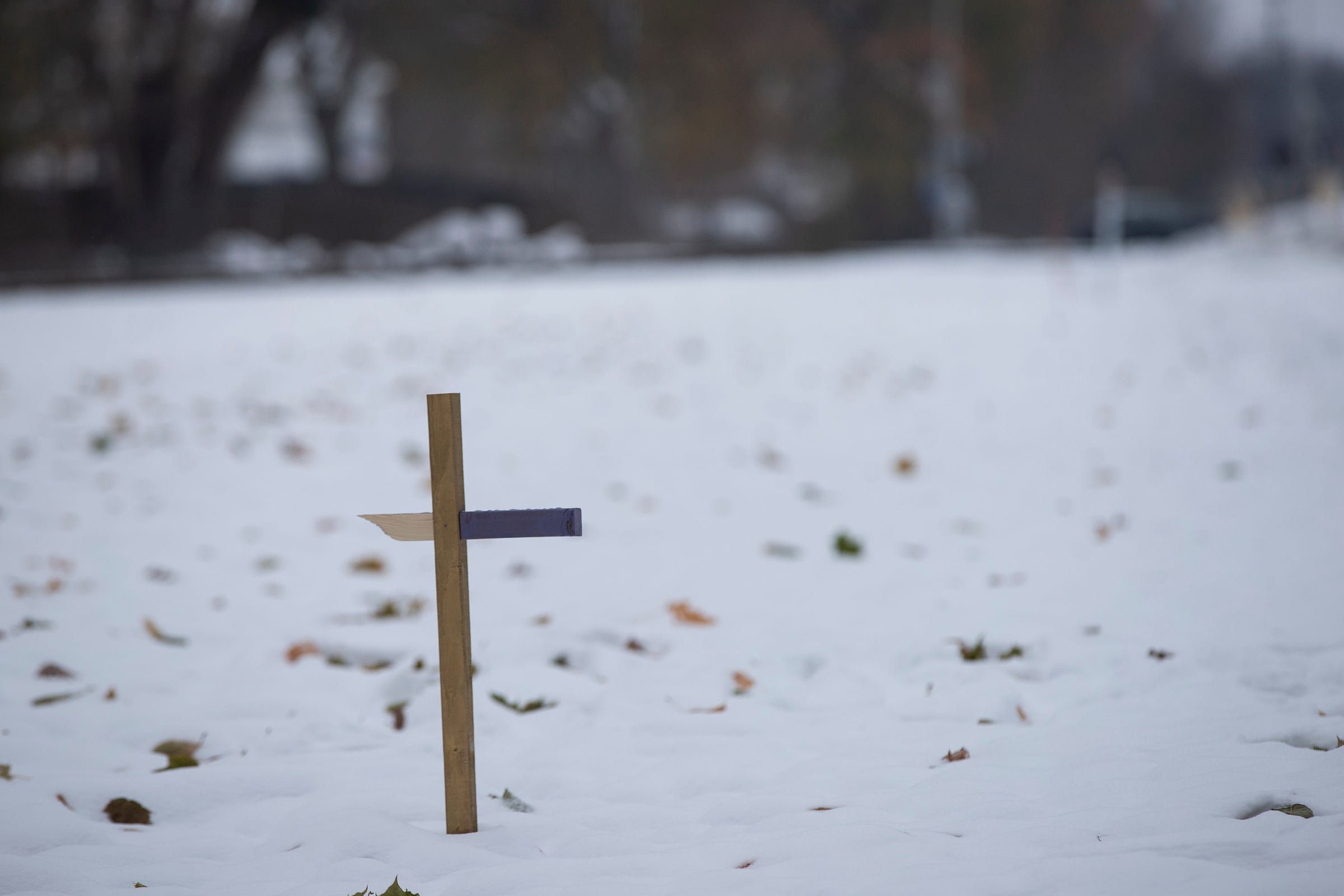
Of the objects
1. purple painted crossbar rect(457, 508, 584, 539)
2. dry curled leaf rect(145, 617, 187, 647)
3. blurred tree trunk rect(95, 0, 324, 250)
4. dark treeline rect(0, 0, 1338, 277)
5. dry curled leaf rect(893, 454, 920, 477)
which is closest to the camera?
purple painted crossbar rect(457, 508, 584, 539)

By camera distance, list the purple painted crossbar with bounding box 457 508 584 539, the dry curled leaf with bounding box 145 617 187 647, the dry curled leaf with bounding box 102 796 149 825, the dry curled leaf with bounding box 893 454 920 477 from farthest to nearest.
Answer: the dry curled leaf with bounding box 893 454 920 477
the dry curled leaf with bounding box 145 617 187 647
the dry curled leaf with bounding box 102 796 149 825
the purple painted crossbar with bounding box 457 508 584 539

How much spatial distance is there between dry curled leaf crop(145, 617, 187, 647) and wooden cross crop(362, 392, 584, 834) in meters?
1.66

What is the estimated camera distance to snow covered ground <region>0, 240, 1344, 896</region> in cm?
230

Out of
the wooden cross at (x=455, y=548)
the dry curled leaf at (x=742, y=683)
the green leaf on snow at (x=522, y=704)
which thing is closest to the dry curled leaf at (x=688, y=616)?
the dry curled leaf at (x=742, y=683)

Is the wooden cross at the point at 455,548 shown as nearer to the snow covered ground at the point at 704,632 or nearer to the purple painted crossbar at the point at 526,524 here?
the purple painted crossbar at the point at 526,524

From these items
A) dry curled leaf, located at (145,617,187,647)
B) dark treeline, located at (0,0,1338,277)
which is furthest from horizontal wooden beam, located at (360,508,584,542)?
dark treeline, located at (0,0,1338,277)

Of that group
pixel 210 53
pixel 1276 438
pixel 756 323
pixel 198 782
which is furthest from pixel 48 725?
pixel 210 53

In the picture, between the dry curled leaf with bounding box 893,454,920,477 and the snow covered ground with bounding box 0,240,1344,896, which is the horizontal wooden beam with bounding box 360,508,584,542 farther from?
the dry curled leaf with bounding box 893,454,920,477

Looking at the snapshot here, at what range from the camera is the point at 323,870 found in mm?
2268

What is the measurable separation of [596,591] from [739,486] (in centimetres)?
177

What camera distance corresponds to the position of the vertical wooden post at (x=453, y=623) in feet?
7.55

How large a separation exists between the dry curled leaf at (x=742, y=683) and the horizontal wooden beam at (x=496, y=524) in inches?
41.2

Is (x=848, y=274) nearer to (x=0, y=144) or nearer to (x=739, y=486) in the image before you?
(x=739, y=486)

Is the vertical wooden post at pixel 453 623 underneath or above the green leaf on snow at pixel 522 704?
above
